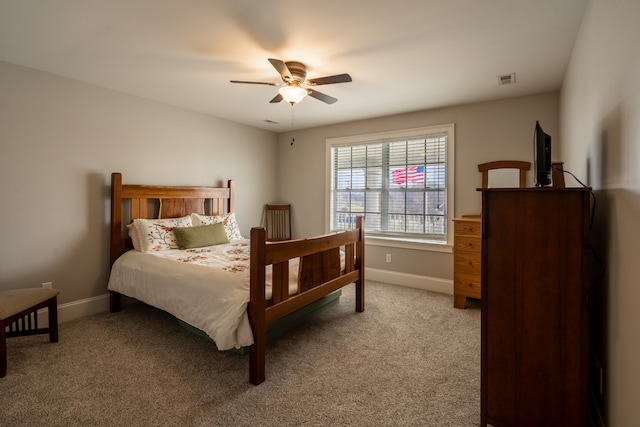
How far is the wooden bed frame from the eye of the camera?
1.99m

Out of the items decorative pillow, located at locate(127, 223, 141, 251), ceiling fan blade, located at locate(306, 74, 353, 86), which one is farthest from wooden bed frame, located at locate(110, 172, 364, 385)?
ceiling fan blade, located at locate(306, 74, 353, 86)

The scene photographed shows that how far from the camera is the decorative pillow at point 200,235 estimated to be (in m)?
3.35

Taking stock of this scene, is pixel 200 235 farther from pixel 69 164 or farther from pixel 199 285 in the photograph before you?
pixel 69 164

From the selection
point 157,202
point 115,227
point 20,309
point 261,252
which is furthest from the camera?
point 157,202

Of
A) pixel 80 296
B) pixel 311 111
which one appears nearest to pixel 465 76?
pixel 311 111

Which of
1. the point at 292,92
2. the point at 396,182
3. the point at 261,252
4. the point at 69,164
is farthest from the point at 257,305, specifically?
the point at 396,182

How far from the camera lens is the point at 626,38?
1.24 meters

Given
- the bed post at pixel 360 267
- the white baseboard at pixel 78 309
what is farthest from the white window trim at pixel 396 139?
the white baseboard at pixel 78 309

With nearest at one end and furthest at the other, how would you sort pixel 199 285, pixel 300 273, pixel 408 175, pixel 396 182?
pixel 199 285 < pixel 300 273 < pixel 408 175 < pixel 396 182

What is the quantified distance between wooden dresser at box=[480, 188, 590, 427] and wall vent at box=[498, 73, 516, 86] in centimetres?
194

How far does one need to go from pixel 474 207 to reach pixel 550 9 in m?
2.20

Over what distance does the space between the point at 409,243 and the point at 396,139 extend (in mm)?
1430

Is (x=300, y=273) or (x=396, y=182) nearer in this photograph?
(x=300, y=273)

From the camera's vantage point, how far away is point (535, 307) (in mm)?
1461
